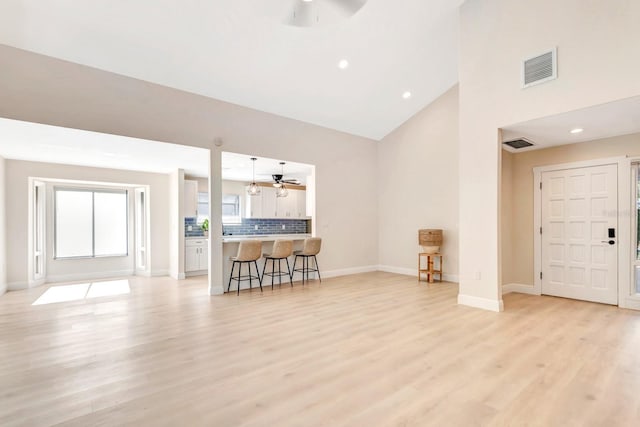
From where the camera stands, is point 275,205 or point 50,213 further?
point 275,205

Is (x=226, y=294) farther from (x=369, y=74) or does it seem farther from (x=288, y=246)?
(x=369, y=74)

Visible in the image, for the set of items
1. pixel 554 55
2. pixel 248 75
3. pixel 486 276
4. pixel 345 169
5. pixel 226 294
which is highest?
pixel 248 75

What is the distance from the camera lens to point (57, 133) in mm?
4078

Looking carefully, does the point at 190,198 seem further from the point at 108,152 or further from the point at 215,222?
the point at 215,222

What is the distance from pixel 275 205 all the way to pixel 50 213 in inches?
191

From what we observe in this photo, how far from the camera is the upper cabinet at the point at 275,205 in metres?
8.25

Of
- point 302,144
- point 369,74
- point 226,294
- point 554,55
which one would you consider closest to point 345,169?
point 302,144

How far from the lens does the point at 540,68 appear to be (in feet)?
12.3

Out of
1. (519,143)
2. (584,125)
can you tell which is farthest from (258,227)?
(584,125)

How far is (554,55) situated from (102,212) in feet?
28.4

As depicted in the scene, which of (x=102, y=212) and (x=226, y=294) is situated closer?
(x=226, y=294)

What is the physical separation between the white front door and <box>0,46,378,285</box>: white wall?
11.6 ft

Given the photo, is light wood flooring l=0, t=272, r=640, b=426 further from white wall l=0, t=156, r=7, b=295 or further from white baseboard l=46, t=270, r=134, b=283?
white baseboard l=46, t=270, r=134, b=283

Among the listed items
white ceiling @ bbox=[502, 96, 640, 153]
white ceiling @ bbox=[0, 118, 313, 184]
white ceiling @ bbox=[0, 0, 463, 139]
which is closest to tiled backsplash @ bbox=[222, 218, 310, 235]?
white ceiling @ bbox=[0, 118, 313, 184]
